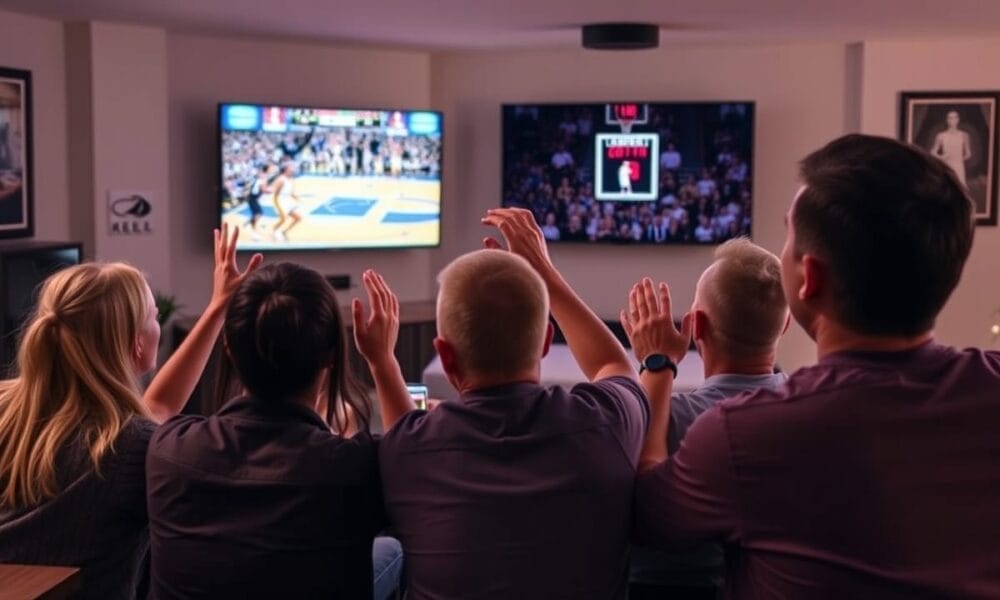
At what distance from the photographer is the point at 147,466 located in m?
1.96

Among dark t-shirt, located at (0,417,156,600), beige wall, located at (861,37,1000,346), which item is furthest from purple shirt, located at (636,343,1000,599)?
beige wall, located at (861,37,1000,346)

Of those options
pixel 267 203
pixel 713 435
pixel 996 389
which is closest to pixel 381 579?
pixel 713 435

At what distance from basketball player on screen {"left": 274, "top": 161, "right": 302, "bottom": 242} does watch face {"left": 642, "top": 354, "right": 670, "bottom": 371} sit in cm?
584

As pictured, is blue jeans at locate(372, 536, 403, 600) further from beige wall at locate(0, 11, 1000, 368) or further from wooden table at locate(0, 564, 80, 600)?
beige wall at locate(0, 11, 1000, 368)

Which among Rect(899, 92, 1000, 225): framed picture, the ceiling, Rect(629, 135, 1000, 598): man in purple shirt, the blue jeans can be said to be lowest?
the blue jeans

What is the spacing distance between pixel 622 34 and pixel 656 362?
4918 millimetres

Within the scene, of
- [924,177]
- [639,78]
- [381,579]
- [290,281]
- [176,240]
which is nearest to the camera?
[924,177]

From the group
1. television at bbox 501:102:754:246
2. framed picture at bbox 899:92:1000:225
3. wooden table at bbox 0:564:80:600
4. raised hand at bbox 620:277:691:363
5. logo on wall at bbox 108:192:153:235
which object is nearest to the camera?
wooden table at bbox 0:564:80:600

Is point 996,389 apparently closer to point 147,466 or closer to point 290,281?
point 290,281

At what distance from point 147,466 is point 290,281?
397 millimetres

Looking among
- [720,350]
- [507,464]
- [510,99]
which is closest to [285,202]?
[510,99]

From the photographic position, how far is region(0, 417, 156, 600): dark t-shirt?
200 centimetres

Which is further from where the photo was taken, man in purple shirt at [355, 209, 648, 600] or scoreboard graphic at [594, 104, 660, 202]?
scoreboard graphic at [594, 104, 660, 202]

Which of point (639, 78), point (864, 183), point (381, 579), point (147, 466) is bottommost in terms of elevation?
point (381, 579)
